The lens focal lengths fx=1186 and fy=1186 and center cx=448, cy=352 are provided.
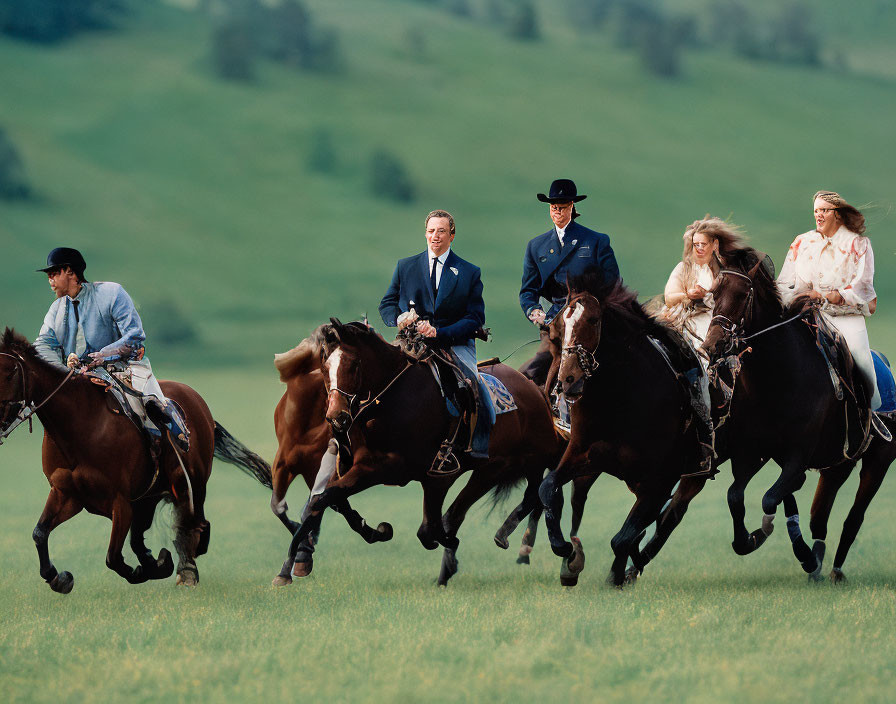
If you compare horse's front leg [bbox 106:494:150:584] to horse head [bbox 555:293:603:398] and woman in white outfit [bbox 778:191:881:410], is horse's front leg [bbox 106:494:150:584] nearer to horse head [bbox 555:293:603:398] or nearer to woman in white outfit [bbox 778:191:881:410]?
horse head [bbox 555:293:603:398]

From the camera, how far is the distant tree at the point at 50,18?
3137 inches

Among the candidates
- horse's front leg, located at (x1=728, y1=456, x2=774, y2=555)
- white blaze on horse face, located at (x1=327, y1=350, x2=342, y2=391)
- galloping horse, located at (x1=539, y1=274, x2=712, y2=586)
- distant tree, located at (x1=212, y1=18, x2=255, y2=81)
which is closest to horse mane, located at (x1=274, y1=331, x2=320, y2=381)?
white blaze on horse face, located at (x1=327, y1=350, x2=342, y2=391)

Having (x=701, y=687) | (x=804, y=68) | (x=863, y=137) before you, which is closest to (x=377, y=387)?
(x=701, y=687)

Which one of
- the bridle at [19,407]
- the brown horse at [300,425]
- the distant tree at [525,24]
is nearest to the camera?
the bridle at [19,407]

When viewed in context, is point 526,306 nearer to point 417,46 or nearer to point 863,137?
point 863,137

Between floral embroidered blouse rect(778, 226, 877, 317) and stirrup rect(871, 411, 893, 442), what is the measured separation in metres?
0.88

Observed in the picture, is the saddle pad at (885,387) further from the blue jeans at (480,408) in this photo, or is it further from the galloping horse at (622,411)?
the blue jeans at (480,408)

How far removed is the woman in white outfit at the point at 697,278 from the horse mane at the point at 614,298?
78 cm

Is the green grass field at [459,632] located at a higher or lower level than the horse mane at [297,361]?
lower

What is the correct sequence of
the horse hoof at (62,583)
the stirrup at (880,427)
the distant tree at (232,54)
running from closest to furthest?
1. the horse hoof at (62,583)
2. the stirrup at (880,427)
3. the distant tree at (232,54)

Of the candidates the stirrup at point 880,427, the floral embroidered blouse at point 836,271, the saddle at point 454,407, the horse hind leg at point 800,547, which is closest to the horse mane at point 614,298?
the saddle at point 454,407

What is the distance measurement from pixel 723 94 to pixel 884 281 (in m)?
26.3

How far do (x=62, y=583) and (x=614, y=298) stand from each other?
4.68 meters

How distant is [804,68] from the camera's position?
90.9 meters
